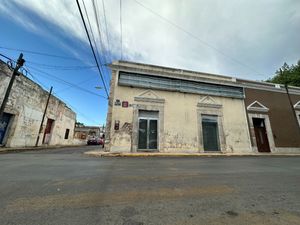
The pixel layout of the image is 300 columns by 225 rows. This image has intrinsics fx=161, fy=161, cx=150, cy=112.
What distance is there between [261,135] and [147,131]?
10368 mm

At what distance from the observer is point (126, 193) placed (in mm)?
3121

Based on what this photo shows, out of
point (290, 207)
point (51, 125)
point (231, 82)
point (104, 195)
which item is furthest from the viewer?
point (51, 125)

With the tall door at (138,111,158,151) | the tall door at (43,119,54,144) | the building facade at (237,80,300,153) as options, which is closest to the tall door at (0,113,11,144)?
the tall door at (43,119,54,144)

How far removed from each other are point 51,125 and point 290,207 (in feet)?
74.3

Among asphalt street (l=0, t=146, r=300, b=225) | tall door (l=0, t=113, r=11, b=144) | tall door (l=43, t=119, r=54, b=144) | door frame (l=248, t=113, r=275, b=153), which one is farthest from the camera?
tall door (l=43, t=119, r=54, b=144)

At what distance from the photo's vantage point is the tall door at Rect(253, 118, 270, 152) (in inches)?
543

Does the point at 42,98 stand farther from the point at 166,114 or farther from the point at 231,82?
the point at 231,82

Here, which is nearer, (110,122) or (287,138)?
(110,122)

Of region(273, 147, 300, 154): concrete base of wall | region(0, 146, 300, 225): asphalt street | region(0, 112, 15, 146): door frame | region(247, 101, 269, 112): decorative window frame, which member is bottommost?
region(0, 146, 300, 225): asphalt street

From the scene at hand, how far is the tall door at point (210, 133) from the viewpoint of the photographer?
1244 cm

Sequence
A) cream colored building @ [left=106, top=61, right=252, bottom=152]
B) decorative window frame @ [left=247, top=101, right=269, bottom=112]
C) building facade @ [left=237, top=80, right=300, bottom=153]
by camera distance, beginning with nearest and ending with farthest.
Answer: cream colored building @ [left=106, top=61, right=252, bottom=152]
building facade @ [left=237, top=80, right=300, bottom=153]
decorative window frame @ [left=247, top=101, right=269, bottom=112]

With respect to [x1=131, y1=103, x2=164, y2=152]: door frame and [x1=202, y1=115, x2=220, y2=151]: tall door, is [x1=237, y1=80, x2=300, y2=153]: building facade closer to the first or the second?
[x1=202, y1=115, x2=220, y2=151]: tall door

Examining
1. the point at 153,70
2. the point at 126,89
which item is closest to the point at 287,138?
the point at 153,70

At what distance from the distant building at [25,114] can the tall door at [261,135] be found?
20.5 m
